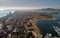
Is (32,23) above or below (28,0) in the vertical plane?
below

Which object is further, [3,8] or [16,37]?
[3,8]

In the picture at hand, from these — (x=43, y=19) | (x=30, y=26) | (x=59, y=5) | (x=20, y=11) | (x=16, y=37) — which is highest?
(x=59, y=5)

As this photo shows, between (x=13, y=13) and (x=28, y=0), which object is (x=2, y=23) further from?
(x=28, y=0)

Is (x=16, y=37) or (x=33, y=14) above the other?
(x=33, y=14)

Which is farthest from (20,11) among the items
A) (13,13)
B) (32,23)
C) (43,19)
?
(43,19)

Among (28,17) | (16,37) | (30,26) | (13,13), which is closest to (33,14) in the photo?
(28,17)

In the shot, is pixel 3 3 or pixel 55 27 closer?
pixel 55 27

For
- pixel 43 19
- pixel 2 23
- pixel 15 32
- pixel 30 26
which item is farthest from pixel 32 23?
pixel 2 23

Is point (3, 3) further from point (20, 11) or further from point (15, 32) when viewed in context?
point (15, 32)
